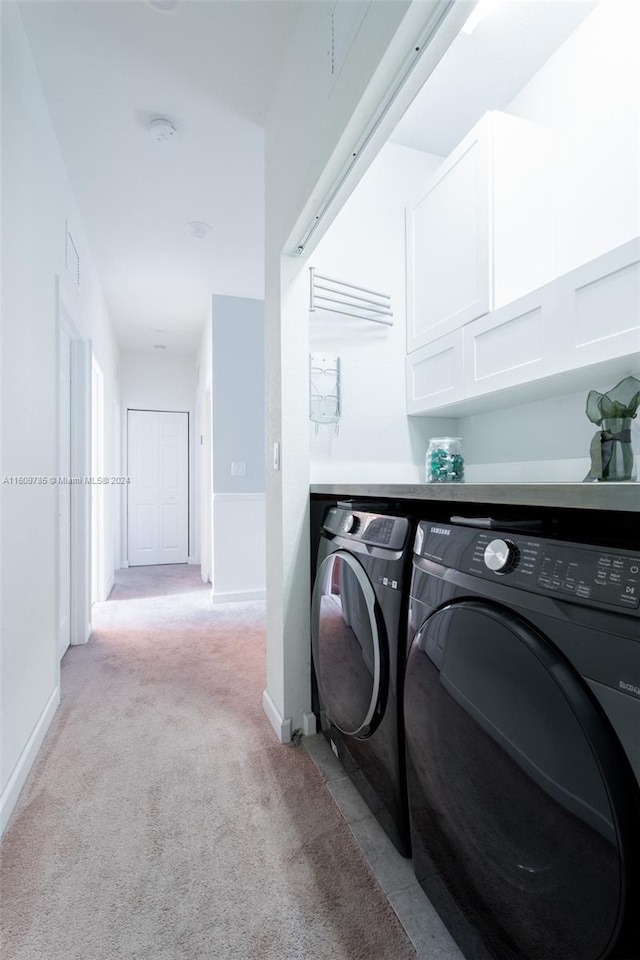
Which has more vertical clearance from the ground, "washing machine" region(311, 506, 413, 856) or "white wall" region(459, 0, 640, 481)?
"white wall" region(459, 0, 640, 481)

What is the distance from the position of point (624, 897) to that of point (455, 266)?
202cm

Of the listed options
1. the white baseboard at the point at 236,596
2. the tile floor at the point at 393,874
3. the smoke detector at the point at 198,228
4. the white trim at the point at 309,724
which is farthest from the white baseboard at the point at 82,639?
the smoke detector at the point at 198,228

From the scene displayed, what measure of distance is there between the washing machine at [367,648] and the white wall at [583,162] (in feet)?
3.17

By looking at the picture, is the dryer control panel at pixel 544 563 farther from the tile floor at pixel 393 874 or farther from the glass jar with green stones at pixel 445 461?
the glass jar with green stones at pixel 445 461

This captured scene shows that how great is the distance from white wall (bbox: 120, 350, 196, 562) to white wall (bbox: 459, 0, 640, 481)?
15.9 ft

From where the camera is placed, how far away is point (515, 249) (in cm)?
181

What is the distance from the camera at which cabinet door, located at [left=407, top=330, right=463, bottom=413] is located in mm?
1955

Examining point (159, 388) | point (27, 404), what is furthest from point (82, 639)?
point (159, 388)

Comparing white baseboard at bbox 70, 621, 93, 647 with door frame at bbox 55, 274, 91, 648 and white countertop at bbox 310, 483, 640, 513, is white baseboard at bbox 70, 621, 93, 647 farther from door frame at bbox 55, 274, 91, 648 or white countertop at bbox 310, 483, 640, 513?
white countertop at bbox 310, 483, 640, 513

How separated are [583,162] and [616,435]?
3.63 ft

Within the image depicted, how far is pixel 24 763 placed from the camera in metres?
1.56

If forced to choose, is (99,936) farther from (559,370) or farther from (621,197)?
(621,197)

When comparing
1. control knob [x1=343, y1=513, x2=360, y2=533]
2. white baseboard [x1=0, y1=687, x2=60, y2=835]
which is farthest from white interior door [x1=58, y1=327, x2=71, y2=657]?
control knob [x1=343, y1=513, x2=360, y2=533]

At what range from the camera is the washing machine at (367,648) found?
1122 mm
